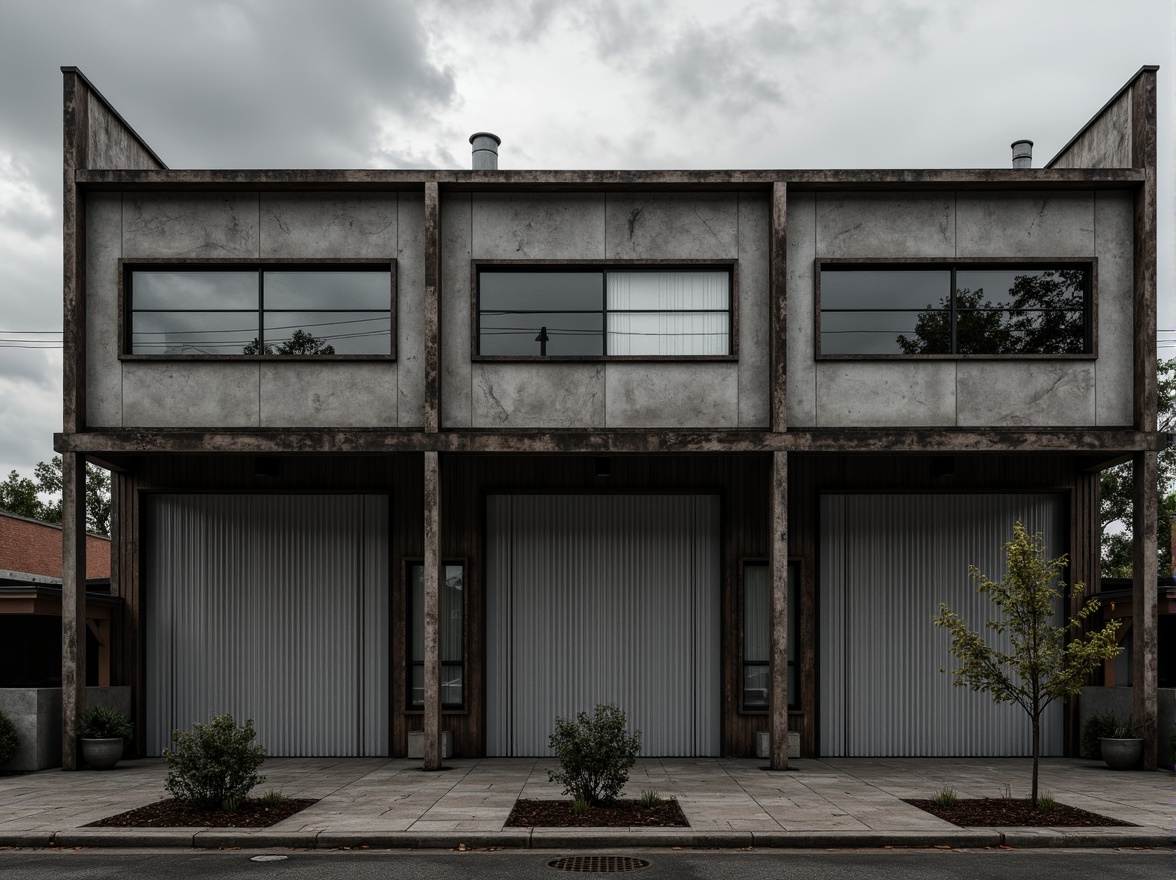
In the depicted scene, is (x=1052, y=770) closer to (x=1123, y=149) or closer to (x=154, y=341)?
(x=1123, y=149)

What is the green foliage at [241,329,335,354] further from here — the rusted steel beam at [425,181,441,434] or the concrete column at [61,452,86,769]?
the concrete column at [61,452,86,769]

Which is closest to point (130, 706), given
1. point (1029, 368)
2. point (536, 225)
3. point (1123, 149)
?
point (536, 225)

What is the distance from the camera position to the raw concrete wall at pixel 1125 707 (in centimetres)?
1556

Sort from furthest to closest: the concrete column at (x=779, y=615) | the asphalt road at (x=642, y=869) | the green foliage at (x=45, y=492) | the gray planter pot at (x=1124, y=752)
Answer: the green foliage at (x=45, y=492) → the concrete column at (x=779, y=615) → the gray planter pot at (x=1124, y=752) → the asphalt road at (x=642, y=869)

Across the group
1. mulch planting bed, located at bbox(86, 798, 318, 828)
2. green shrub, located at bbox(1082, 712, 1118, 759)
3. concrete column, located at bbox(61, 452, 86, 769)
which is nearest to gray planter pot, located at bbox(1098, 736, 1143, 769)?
green shrub, located at bbox(1082, 712, 1118, 759)

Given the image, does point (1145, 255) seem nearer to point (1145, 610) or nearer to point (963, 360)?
point (963, 360)

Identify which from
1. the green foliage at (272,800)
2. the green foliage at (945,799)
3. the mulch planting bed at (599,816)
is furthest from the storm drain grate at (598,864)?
the green foliage at (945,799)

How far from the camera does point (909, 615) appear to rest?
17391 mm

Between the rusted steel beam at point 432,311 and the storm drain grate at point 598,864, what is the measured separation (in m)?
Answer: 7.46

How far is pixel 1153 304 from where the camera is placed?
51.9 ft

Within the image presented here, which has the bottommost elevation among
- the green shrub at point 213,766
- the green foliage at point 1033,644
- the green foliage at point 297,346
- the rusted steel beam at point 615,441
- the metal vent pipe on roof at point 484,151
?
the green shrub at point 213,766

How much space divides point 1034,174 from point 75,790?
1657cm

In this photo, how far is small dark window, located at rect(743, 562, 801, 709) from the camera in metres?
17.1

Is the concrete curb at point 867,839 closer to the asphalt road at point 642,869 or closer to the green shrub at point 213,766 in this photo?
the asphalt road at point 642,869
